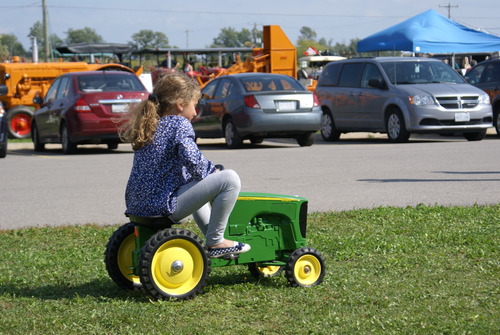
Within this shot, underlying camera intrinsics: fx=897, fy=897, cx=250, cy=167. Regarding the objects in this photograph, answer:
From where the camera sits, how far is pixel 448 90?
18188mm

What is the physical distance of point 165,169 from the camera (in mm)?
5344

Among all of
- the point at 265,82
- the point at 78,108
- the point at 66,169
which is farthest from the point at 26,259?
the point at 265,82

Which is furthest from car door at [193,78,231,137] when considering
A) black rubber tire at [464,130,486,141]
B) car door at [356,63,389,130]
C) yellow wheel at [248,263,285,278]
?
yellow wheel at [248,263,285,278]

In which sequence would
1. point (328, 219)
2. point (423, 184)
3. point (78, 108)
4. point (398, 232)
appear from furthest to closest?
point (78, 108) < point (423, 184) < point (328, 219) < point (398, 232)

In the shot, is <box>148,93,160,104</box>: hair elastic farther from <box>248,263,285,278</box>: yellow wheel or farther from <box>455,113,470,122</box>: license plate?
<box>455,113,470,122</box>: license plate

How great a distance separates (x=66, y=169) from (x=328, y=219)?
6857mm

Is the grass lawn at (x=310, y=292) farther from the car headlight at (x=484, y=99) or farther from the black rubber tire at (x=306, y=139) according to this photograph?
the car headlight at (x=484, y=99)

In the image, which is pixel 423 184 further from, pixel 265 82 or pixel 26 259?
pixel 265 82

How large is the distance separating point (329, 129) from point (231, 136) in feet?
9.72

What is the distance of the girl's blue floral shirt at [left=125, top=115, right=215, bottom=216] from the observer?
5.29 m

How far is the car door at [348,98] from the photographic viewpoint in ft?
63.9

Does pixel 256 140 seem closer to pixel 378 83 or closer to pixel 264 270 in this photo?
pixel 378 83

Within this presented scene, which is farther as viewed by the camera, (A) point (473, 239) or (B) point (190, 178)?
(A) point (473, 239)

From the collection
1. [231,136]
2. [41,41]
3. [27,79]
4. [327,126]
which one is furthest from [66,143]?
[41,41]
